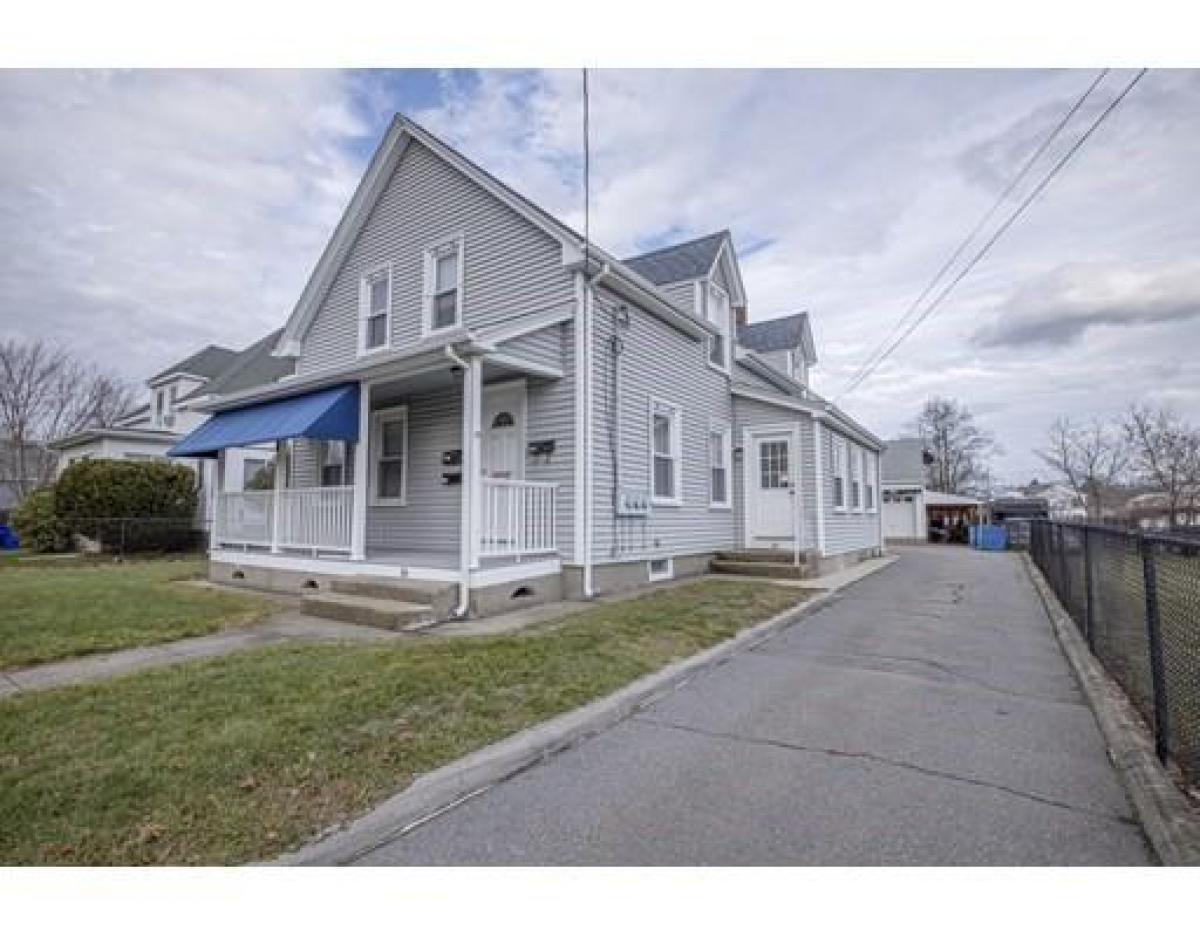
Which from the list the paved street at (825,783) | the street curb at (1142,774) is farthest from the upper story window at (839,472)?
the paved street at (825,783)

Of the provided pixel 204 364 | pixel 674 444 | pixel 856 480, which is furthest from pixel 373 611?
pixel 204 364

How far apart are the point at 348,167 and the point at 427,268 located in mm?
3171

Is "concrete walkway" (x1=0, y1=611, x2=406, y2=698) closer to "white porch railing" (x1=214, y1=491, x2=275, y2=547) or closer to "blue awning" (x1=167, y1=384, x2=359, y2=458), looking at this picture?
"blue awning" (x1=167, y1=384, x2=359, y2=458)

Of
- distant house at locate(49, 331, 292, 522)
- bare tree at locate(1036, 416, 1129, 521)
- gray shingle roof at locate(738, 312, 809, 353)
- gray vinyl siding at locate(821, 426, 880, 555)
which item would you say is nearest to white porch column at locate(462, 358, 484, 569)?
gray vinyl siding at locate(821, 426, 880, 555)

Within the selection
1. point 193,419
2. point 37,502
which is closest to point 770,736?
point 37,502

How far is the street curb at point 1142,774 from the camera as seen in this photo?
2623 millimetres

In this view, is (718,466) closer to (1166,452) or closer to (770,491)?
(770,491)

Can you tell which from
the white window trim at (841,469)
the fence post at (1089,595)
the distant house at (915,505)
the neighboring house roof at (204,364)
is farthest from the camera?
the distant house at (915,505)

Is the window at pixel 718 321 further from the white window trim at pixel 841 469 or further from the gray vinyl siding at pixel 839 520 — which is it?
the white window trim at pixel 841 469

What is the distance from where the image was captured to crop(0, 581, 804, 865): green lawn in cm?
271

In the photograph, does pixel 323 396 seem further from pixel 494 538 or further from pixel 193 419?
pixel 193 419

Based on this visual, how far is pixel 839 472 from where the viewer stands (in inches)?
593

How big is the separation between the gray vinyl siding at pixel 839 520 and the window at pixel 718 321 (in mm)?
2754
